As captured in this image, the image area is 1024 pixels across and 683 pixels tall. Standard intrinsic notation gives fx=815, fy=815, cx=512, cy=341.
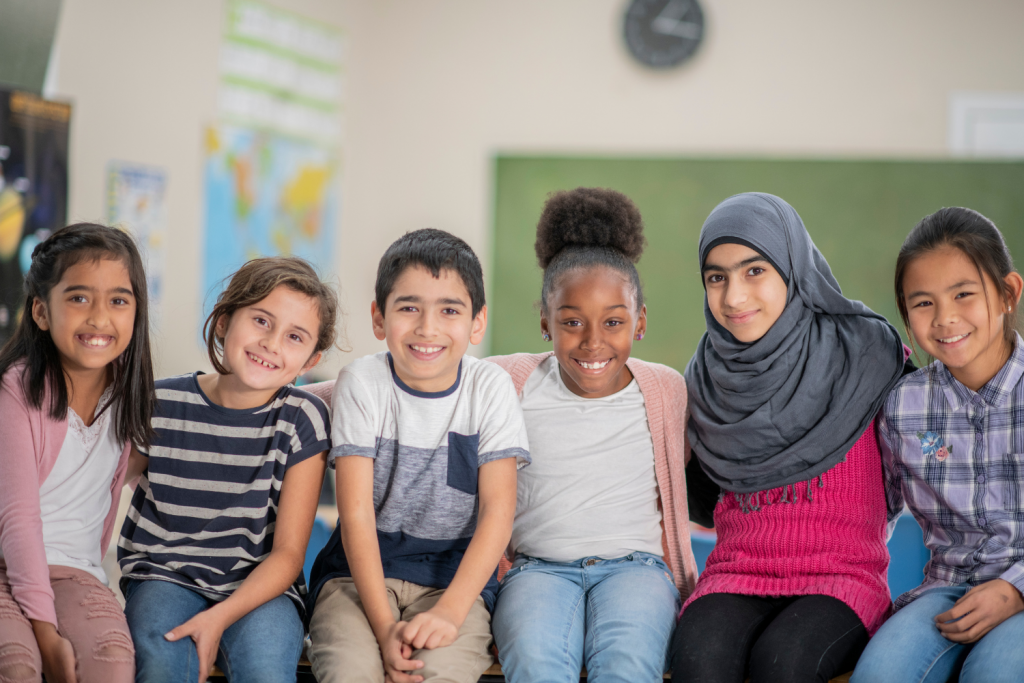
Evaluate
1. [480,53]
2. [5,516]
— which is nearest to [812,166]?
[480,53]

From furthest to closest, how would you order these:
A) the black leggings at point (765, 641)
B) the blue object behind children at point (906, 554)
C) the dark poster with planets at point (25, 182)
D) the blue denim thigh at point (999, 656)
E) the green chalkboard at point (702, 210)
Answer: the green chalkboard at point (702, 210), the dark poster with planets at point (25, 182), the blue object behind children at point (906, 554), the black leggings at point (765, 641), the blue denim thigh at point (999, 656)

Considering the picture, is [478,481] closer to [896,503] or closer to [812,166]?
[896,503]

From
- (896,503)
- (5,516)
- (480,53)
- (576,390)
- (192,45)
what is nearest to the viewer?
(5,516)

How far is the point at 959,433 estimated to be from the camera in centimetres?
148

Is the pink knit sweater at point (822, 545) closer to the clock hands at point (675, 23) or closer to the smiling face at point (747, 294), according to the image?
the smiling face at point (747, 294)

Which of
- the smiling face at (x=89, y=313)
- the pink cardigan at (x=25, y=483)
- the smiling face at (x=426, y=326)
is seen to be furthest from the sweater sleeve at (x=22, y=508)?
the smiling face at (x=426, y=326)

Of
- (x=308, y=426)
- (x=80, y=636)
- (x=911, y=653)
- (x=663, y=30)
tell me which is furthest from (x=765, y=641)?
(x=663, y=30)

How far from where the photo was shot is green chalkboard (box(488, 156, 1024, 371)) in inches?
168

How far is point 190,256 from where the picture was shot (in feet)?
12.4

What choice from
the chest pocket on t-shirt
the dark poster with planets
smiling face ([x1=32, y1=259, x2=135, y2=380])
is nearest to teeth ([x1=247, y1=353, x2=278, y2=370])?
smiling face ([x1=32, y1=259, x2=135, y2=380])

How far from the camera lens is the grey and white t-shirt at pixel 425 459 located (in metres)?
1.54

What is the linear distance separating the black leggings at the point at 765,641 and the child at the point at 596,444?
9 cm

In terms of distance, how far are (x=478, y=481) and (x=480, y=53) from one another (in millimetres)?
3687

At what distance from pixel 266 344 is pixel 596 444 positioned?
694 millimetres
